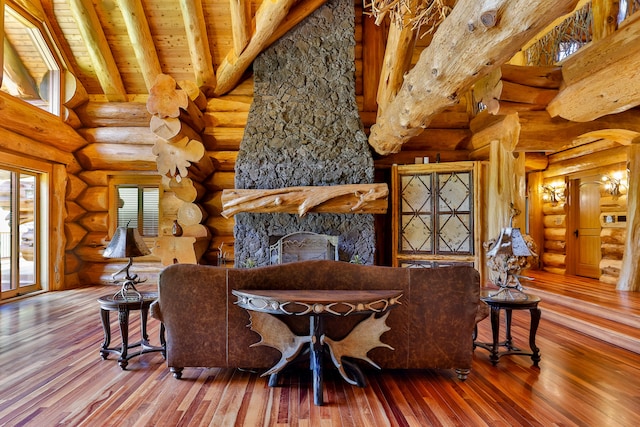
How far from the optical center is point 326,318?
2.40 m

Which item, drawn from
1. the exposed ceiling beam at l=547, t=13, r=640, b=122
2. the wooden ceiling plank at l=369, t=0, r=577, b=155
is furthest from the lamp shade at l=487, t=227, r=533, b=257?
the exposed ceiling beam at l=547, t=13, r=640, b=122

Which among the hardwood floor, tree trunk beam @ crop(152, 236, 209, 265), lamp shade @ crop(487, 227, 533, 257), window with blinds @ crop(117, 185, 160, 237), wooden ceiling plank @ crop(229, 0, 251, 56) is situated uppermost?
wooden ceiling plank @ crop(229, 0, 251, 56)

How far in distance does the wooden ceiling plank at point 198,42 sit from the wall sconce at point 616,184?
22.6 ft

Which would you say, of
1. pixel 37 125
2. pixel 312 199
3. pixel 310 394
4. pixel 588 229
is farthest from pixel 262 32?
pixel 588 229

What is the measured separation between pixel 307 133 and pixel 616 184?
5.14 meters

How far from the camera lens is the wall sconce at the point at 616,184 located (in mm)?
5918

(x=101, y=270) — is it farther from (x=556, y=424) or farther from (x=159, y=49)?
(x=556, y=424)

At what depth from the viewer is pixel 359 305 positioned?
2072mm

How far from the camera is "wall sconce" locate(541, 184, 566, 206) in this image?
7219 millimetres

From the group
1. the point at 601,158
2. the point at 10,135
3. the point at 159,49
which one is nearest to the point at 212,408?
the point at 10,135

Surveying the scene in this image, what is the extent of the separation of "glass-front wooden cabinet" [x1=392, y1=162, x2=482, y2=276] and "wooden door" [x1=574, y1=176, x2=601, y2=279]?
276cm

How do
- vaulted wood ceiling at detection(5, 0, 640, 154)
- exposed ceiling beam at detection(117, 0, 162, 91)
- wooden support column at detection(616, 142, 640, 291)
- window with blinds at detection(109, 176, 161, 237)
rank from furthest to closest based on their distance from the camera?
window with blinds at detection(109, 176, 161, 237) < exposed ceiling beam at detection(117, 0, 162, 91) < wooden support column at detection(616, 142, 640, 291) < vaulted wood ceiling at detection(5, 0, 640, 154)

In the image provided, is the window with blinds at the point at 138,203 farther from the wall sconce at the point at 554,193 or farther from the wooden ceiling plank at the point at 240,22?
the wall sconce at the point at 554,193

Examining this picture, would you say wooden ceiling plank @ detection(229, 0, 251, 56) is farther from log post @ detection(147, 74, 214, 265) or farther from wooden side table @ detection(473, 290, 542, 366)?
wooden side table @ detection(473, 290, 542, 366)
